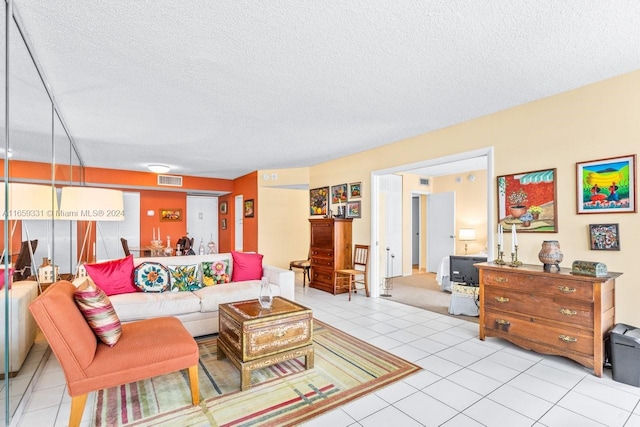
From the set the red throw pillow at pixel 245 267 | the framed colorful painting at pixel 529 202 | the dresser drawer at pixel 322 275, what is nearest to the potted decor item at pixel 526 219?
the framed colorful painting at pixel 529 202

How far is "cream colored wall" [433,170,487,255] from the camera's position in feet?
23.0

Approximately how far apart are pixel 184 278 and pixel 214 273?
371 mm

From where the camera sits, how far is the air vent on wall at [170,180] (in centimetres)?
766

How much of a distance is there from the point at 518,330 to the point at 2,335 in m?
4.32

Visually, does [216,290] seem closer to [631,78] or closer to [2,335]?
[2,335]

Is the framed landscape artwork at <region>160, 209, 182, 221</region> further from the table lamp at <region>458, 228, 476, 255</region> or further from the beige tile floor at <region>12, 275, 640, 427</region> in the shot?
the table lamp at <region>458, 228, 476, 255</region>

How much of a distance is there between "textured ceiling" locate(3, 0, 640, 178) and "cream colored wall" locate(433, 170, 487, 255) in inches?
145

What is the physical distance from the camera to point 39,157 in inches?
213

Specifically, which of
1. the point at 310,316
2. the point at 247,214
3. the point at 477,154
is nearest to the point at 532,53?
the point at 477,154

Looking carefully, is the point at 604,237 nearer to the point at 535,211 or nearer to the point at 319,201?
the point at 535,211

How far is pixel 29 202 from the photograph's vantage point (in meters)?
2.35

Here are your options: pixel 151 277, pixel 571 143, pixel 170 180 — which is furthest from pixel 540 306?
pixel 170 180

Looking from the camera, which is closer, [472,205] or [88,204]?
[88,204]

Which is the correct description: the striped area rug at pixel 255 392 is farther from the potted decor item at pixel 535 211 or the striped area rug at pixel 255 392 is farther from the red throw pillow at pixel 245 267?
the potted decor item at pixel 535 211
